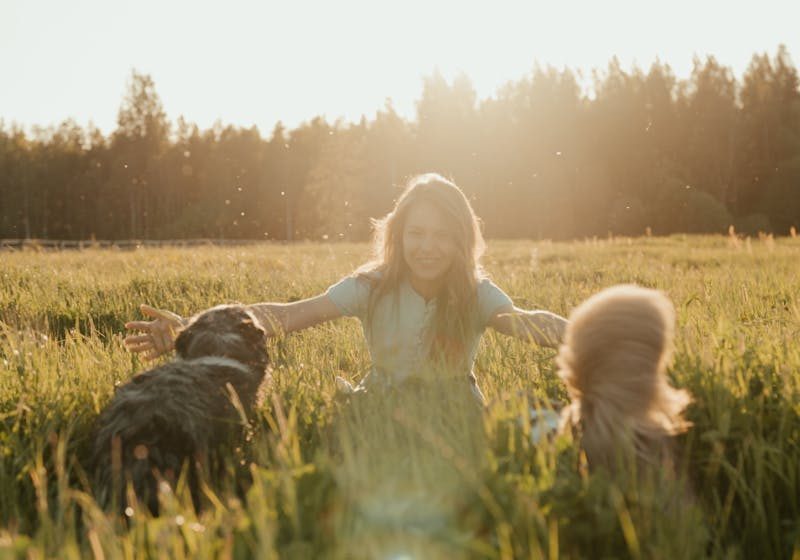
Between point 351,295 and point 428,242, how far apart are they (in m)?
0.70

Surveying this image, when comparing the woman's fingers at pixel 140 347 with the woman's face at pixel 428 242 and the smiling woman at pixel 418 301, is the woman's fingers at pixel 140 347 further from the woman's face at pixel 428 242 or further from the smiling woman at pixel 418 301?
the woman's face at pixel 428 242

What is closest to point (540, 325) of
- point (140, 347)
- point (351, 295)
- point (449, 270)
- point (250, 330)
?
point (449, 270)

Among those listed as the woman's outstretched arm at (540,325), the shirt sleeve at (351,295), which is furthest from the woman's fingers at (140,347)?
the woman's outstretched arm at (540,325)

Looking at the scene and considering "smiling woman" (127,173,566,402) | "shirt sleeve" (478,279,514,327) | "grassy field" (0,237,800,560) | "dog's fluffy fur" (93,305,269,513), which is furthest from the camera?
"shirt sleeve" (478,279,514,327)

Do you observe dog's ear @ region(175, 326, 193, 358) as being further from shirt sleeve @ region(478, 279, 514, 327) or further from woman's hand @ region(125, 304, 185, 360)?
shirt sleeve @ region(478, 279, 514, 327)

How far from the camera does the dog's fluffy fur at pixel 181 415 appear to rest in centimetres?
285

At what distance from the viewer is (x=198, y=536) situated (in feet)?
6.98

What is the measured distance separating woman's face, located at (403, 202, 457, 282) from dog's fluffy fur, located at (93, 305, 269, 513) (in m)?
1.32

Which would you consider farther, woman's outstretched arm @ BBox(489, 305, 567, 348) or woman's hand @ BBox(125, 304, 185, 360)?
woman's hand @ BBox(125, 304, 185, 360)

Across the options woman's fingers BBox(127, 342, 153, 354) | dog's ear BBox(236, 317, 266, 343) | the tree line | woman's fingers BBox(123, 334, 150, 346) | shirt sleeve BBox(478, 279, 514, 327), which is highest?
the tree line

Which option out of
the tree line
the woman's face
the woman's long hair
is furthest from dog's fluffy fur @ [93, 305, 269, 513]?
the tree line

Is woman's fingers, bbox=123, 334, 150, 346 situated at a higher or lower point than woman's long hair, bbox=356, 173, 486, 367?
lower

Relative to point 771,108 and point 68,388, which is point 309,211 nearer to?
point 771,108

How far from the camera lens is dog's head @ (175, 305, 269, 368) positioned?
3.88 meters
